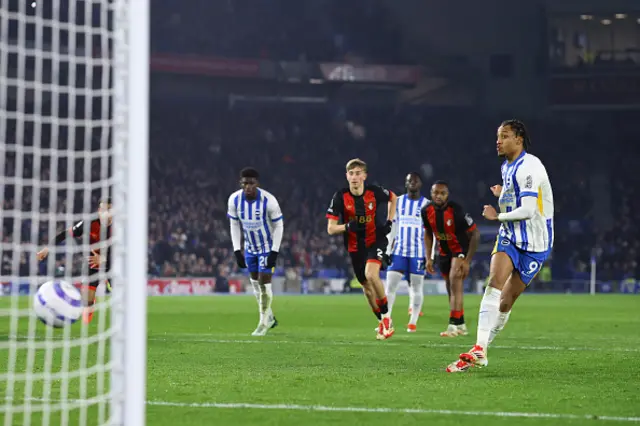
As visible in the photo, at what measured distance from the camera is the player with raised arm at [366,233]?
12852 mm

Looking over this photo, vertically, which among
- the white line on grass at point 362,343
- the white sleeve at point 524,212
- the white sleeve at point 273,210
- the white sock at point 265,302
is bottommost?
the white line on grass at point 362,343

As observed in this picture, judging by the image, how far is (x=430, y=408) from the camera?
6.30m

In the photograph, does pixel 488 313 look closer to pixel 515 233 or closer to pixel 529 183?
pixel 515 233

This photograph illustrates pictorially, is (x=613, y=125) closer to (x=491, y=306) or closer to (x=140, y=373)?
(x=491, y=306)

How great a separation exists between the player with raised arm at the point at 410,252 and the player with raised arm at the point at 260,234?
1936 millimetres

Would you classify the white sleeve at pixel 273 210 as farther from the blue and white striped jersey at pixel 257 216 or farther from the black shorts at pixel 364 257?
the black shorts at pixel 364 257

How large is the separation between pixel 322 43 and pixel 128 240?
4751 cm

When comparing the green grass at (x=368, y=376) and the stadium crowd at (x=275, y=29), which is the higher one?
the stadium crowd at (x=275, y=29)

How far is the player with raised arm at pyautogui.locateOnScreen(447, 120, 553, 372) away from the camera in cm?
861

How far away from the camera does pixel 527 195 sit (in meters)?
8.54

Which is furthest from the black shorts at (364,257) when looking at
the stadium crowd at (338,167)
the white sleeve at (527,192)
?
the stadium crowd at (338,167)

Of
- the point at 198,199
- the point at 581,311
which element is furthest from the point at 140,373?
the point at 198,199

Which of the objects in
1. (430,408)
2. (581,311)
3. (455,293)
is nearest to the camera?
(430,408)

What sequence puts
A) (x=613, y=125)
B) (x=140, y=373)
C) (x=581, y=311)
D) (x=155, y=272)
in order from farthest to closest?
1. (x=613, y=125)
2. (x=155, y=272)
3. (x=581, y=311)
4. (x=140, y=373)
